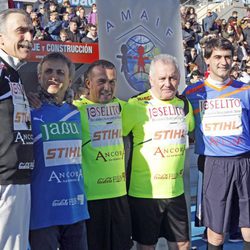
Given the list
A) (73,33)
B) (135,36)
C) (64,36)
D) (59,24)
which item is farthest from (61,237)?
(59,24)

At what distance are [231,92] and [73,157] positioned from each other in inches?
55.1

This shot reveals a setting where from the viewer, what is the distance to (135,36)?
3723 mm

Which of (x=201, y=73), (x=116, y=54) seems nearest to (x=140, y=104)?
(x=116, y=54)

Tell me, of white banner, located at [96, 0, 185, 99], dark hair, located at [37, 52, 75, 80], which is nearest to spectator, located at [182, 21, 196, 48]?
white banner, located at [96, 0, 185, 99]

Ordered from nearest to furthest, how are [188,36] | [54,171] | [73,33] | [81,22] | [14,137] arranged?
[14,137] < [54,171] < [73,33] < [81,22] < [188,36]

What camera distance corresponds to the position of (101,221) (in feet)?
10.0

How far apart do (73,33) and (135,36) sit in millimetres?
7720

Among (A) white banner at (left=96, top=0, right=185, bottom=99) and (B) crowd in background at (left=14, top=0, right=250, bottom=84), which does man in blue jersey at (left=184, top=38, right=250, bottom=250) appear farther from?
(B) crowd in background at (left=14, top=0, right=250, bottom=84)

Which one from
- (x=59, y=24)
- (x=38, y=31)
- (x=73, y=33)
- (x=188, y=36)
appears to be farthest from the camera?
(x=188, y=36)

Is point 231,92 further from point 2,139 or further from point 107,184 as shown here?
point 2,139

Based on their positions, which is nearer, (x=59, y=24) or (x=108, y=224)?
(x=108, y=224)

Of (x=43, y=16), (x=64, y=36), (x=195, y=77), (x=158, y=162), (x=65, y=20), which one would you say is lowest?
(x=158, y=162)

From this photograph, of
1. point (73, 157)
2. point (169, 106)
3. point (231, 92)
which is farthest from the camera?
point (231, 92)

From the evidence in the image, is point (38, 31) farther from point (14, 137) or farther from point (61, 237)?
point (14, 137)
